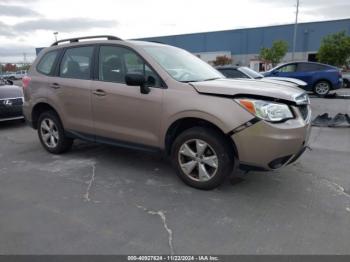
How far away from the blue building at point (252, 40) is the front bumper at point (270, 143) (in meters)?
51.7

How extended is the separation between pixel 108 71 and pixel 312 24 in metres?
54.9

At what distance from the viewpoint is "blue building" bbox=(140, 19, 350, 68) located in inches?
2003

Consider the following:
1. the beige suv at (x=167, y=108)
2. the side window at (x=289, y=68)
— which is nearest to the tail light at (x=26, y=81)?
the beige suv at (x=167, y=108)

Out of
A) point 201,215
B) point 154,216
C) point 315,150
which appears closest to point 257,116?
point 201,215

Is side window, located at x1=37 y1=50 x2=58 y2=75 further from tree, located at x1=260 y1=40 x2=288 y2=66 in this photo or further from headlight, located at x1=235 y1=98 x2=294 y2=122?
tree, located at x1=260 y1=40 x2=288 y2=66

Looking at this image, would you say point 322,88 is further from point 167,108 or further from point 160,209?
point 160,209

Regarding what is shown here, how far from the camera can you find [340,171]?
15.0 feet

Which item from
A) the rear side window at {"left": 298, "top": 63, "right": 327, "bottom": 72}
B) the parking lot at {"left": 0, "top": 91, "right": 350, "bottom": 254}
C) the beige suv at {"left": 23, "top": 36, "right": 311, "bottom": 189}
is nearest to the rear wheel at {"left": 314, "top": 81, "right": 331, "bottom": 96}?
the rear side window at {"left": 298, "top": 63, "right": 327, "bottom": 72}

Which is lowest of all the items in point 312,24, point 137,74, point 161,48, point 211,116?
point 211,116

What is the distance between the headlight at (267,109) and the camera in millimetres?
3361

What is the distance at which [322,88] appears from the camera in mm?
13805

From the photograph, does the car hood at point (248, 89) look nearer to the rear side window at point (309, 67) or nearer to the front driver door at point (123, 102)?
the front driver door at point (123, 102)

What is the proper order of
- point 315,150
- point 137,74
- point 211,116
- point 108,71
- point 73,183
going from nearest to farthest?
point 211,116
point 137,74
point 73,183
point 108,71
point 315,150

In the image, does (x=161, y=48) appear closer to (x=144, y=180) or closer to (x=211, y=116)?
(x=211, y=116)
